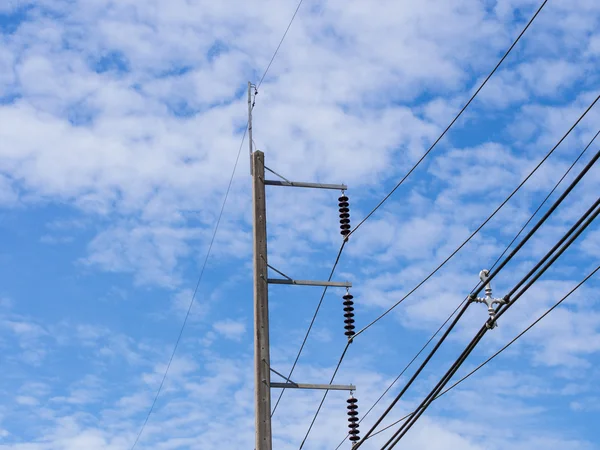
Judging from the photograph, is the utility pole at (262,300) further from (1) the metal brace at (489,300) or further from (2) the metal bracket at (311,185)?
(1) the metal brace at (489,300)

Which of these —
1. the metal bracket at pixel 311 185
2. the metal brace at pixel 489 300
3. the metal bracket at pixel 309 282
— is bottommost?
the metal brace at pixel 489 300

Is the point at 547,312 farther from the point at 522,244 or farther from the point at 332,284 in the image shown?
the point at 332,284

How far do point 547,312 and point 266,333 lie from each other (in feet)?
20.2

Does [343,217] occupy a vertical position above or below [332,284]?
above

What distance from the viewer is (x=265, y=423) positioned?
1686 centimetres

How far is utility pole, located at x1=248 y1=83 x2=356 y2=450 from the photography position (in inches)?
668

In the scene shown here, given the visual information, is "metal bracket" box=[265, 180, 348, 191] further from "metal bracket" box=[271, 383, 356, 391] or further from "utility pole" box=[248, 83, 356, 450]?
"metal bracket" box=[271, 383, 356, 391]

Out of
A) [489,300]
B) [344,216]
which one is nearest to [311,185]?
[344,216]

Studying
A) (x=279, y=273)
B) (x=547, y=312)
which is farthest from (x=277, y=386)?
(x=547, y=312)

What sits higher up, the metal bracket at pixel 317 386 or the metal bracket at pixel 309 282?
the metal bracket at pixel 309 282

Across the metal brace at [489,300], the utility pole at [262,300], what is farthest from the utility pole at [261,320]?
the metal brace at [489,300]

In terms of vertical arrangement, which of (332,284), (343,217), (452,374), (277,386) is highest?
(343,217)

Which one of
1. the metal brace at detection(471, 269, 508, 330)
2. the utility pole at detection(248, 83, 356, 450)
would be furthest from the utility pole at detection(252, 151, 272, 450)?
the metal brace at detection(471, 269, 508, 330)

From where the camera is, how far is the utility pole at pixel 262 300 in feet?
55.7
